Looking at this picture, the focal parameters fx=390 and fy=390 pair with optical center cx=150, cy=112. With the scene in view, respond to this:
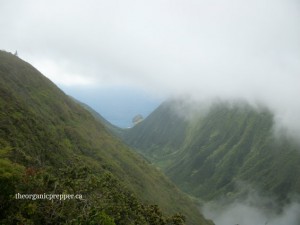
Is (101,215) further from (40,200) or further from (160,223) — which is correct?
(160,223)

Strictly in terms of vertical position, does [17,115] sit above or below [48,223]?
above

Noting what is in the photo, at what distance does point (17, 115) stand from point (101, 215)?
3984 inches

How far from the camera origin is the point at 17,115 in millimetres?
163375

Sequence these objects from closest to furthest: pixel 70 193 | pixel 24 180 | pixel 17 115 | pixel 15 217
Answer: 1. pixel 15 217
2. pixel 24 180
3. pixel 70 193
4. pixel 17 115

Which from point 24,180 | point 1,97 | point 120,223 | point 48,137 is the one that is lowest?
point 120,223

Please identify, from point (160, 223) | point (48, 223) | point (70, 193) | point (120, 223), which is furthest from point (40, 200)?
point (160, 223)

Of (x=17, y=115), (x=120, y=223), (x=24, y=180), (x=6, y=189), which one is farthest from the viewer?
(x=17, y=115)

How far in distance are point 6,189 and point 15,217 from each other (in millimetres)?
6695

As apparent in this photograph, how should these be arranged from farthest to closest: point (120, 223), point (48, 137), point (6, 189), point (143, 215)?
point (48, 137) < point (143, 215) < point (120, 223) < point (6, 189)

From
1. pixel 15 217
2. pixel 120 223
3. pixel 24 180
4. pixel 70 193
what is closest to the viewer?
pixel 15 217

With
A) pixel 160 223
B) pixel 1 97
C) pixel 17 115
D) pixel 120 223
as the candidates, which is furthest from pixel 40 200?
pixel 1 97

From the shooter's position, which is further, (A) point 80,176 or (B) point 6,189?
(A) point 80,176

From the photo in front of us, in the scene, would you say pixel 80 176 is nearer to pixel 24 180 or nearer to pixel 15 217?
pixel 24 180

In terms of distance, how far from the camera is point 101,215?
75250mm
